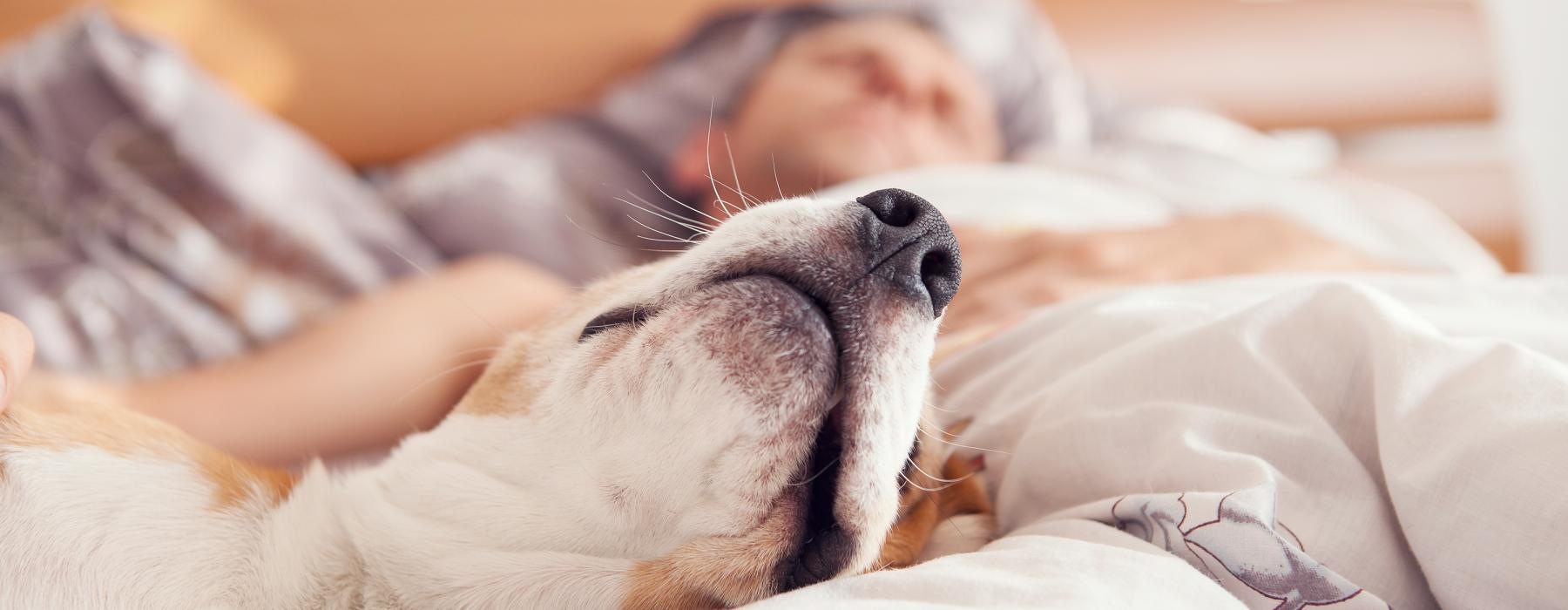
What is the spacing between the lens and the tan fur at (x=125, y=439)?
33.0 inches

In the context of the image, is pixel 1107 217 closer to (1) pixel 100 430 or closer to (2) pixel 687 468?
(2) pixel 687 468

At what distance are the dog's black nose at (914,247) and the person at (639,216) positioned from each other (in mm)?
272

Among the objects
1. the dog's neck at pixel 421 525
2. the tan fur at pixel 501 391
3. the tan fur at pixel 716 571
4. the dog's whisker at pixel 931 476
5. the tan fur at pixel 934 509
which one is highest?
the tan fur at pixel 501 391

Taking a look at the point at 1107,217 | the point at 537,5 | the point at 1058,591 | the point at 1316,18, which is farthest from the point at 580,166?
the point at 1316,18

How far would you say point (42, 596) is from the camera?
758 millimetres

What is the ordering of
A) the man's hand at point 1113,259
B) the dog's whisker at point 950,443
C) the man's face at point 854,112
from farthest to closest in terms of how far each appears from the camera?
the man's face at point 854,112 < the man's hand at point 1113,259 < the dog's whisker at point 950,443

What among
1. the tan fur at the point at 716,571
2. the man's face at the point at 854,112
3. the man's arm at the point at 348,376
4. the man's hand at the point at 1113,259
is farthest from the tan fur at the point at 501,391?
the man's face at the point at 854,112

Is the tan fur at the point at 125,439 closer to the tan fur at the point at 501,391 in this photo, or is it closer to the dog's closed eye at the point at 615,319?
the tan fur at the point at 501,391

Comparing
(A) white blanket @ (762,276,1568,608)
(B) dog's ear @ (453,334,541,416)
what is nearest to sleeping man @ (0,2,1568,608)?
(A) white blanket @ (762,276,1568,608)

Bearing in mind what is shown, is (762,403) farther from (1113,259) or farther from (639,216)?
(639,216)

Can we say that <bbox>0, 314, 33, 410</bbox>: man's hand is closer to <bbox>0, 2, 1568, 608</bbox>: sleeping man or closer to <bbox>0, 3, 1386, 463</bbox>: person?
<bbox>0, 2, 1568, 608</bbox>: sleeping man

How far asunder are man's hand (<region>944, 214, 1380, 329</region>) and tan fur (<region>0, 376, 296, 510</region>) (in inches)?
37.4

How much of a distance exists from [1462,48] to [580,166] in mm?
3463

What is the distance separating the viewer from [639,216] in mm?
2375
